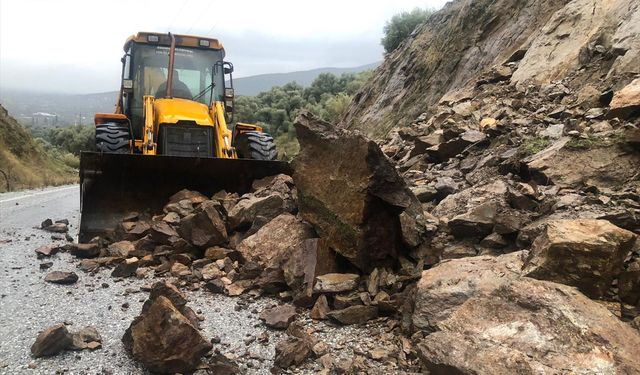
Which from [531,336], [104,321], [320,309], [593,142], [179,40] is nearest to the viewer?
[531,336]

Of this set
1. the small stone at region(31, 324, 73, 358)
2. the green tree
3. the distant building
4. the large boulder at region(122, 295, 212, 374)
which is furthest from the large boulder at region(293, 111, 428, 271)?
the distant building

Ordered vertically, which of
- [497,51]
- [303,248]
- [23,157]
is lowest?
[23,157]

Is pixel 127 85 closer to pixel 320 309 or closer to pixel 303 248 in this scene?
pixel 303 248

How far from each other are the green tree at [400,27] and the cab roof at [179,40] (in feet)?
53.4

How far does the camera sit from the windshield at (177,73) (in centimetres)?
835

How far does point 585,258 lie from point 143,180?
5356 mm

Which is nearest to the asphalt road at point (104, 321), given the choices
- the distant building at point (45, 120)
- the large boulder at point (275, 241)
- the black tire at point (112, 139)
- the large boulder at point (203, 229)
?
the large boulder at point (275, 241)

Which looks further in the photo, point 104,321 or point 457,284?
point 104,321

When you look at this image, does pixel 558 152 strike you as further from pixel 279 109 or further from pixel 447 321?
pixel 279 109

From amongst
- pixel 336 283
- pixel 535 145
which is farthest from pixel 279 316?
pixel 535 145

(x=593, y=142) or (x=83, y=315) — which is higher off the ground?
(x=593, y=142)

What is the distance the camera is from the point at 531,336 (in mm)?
2723

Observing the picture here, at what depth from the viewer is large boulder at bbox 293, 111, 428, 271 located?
14.3ft

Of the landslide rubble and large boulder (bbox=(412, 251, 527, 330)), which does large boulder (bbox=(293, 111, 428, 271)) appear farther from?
large boulder (bbox=(412, 251, 527, 330))
